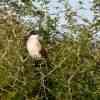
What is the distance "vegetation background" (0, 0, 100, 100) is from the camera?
3270mm

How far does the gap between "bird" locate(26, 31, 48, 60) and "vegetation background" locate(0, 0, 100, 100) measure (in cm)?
6

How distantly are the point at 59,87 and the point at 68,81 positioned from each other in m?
0.17

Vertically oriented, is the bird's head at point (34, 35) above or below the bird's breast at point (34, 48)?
above

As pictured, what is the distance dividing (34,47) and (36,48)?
0.02m

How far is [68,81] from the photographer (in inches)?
125

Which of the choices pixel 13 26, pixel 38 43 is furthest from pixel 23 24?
pixel 38 43

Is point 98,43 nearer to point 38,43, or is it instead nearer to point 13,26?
point 38,43

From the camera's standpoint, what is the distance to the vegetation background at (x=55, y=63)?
3.27 metres

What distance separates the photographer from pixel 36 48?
3.27 meters

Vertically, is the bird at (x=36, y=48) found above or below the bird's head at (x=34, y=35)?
below

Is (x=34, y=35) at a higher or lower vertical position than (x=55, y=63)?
higher

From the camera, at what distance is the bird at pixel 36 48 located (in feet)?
10.7

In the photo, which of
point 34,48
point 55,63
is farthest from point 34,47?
point 55,63

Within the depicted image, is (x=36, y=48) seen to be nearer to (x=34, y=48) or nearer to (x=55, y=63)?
(x=34, y=48)
